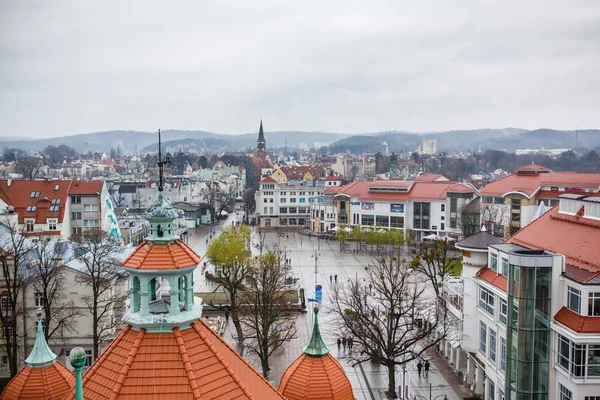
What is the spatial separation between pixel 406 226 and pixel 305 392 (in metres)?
68.2

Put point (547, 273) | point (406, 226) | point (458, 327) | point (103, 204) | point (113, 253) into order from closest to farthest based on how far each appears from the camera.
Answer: point (547, 273), point (458, 327), point (113, 253), point (103, 204), point (406, 226)

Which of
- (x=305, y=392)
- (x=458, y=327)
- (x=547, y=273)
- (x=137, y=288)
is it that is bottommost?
(x=458, y=327)

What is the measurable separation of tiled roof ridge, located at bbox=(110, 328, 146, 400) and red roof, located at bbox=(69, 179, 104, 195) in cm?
5012

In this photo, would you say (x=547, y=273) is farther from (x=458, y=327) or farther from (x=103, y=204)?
(x=103, y=204)

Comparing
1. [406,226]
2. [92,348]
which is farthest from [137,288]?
[406,226]

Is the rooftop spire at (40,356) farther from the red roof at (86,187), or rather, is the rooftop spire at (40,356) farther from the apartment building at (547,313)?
the red roof at (86,187)

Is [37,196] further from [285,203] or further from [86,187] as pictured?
[285,203]

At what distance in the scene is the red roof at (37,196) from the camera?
5744cm

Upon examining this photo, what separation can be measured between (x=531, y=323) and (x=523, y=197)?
54.5 metres

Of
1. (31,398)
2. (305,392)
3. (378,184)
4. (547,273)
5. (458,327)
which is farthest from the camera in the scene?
(378,184)

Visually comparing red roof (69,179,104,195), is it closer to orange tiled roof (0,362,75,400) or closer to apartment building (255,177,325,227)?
apartment building (255,177,325,227)

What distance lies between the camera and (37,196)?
59281mm

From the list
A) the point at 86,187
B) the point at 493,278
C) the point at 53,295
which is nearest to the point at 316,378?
the point at 493,278

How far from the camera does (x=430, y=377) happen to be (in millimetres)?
30969
